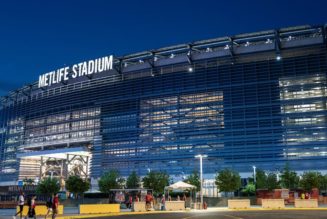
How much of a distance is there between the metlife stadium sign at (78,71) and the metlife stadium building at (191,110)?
14.2 inches

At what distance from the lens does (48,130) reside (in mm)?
150500

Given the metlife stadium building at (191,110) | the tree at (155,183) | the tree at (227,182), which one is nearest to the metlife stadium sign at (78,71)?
the metlife stadium building at (191,110)

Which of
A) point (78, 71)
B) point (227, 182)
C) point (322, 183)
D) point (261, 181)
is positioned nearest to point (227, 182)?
point (227, 182)

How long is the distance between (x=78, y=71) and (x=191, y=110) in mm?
44333

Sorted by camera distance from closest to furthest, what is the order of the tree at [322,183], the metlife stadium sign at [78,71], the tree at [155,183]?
the tree at [155,183], the tree at [322,183], the metlife stadium sign at [78,71]

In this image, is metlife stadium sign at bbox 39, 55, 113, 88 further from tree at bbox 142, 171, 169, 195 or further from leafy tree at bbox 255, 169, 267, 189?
leafy tree at bbox 255, 169, 267, 189

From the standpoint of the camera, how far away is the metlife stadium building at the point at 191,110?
111875 mm

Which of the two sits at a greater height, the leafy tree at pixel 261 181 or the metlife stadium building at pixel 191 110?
the metlife stadium building at pixel 191 110

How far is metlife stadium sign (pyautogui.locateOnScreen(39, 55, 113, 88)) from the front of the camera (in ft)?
432

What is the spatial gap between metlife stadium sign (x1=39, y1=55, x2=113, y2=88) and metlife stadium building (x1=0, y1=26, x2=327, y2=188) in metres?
0.36

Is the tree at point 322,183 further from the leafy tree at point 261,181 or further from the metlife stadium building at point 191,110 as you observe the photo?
the metlife stadium building at point 191,110

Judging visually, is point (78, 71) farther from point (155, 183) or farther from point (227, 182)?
point (227, 182)

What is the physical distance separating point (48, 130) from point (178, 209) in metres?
113

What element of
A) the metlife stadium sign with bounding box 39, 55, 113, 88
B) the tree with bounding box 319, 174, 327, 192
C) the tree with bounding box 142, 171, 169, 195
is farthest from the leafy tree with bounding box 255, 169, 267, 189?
the metlife stadium sign with bounding box 39, 55, 113, 88
